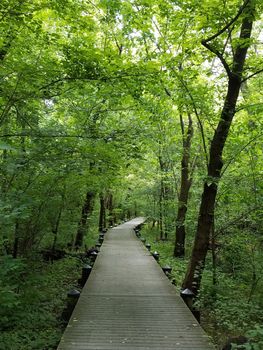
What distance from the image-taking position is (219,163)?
741 centimetres

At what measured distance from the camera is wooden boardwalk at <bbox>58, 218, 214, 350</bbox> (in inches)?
193

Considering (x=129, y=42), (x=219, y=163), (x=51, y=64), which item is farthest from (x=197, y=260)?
(x=129, y=42)

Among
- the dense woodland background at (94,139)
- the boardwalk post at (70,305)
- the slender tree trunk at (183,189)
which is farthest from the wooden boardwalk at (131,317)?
the slender tree trunk at (183,189)

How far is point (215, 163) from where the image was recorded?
7395 millimetres

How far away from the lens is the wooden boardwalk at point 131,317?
491 centimetres

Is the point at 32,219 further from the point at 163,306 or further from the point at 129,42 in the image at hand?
the point at 129,42

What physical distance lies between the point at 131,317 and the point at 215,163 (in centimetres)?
374

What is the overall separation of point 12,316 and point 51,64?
196 inches

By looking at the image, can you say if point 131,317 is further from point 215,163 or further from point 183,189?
point 183,189

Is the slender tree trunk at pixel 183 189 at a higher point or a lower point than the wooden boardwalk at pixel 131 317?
higher

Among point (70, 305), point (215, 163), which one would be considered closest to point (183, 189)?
point (215, 163)

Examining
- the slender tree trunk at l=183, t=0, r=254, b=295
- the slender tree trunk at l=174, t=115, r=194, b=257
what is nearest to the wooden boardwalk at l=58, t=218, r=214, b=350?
the slender tree trunk at l=183, t=0, r=254, b=295

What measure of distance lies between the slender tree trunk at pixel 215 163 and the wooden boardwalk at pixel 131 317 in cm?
84

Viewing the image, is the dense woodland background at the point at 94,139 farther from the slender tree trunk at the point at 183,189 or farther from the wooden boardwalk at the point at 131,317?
the slender tree trunk at the point at 183,189
